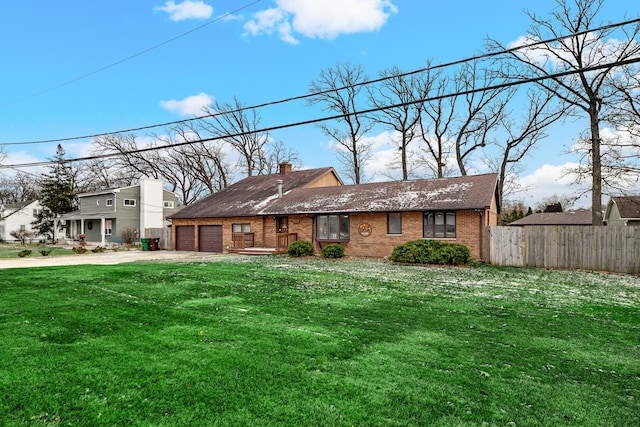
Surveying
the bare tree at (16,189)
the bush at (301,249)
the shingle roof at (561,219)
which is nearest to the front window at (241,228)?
the bush at (301,249)

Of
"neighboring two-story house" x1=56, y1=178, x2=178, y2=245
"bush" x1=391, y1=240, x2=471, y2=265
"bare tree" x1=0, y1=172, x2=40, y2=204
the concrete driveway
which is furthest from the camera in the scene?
"bare tree" x1=0, y1=172, x2=40, y2=204

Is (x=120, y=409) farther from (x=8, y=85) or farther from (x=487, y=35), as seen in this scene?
(x=487, y=35)

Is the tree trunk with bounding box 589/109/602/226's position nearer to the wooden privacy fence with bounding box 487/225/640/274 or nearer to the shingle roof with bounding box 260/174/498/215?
the shingle roof with bounding box 260/174/498/215

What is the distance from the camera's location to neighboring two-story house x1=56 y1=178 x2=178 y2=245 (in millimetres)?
33219

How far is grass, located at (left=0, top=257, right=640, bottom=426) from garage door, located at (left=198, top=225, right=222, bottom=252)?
16.9 meters

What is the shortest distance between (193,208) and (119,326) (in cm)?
2374

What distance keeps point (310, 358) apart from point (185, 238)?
2501 cm

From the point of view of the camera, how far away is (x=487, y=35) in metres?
21.1

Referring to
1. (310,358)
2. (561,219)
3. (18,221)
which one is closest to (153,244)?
(310,358)

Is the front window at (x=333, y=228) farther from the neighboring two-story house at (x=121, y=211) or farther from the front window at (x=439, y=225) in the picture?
the neighboring two-story house at (x=121, y=211)

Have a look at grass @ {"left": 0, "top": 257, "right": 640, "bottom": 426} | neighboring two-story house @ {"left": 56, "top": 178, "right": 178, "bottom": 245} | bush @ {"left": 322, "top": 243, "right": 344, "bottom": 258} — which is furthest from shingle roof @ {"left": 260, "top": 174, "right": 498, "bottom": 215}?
neighboring two-story house @ {"left": 56, "top": 178, "right": 178, "bottom": 245}

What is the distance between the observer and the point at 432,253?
16234 mm

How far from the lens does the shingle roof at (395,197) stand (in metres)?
18.4

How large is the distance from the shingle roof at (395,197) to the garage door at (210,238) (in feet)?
13.5
